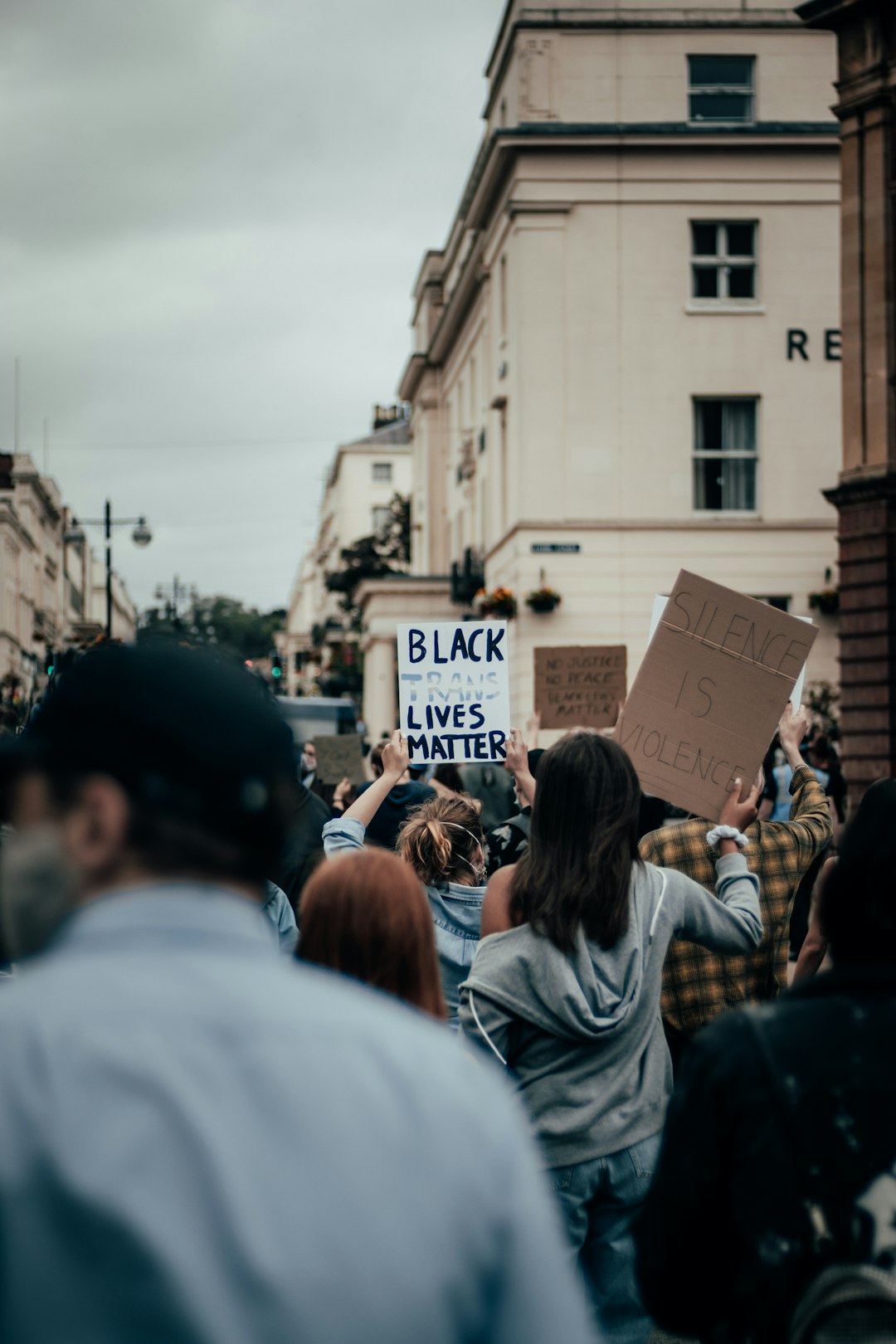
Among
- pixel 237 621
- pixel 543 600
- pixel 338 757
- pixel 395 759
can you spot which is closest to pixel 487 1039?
pixel 395 759

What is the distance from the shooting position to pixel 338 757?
15.4m

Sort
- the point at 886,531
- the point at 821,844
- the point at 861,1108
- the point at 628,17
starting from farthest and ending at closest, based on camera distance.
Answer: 1. the point at 628,17
2. the point at 886,531
3. the point at 821,844
4. the point at 861,1108

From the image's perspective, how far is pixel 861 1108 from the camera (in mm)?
2375

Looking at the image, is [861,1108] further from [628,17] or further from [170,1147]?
[628,17]

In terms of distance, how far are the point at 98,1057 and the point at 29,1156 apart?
108mm

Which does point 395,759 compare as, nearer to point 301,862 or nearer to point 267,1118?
point 301,862

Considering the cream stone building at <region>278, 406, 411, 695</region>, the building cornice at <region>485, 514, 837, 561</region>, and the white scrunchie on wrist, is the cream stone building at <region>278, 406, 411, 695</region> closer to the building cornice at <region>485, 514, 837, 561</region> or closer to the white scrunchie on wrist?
the building cornice at <region>485, 514, 837, 561</region>

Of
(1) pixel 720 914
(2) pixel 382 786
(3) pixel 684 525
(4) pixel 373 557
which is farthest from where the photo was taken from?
(4) pixel 373 557

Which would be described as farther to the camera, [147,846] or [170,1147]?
[147,846]

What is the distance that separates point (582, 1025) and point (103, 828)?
2403mm

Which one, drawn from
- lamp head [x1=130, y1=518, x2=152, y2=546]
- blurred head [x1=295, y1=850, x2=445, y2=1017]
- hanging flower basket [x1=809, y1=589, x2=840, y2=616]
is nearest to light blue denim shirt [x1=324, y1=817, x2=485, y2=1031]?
blurred head [x1=295, y1=850, x2=445, y2=1017]

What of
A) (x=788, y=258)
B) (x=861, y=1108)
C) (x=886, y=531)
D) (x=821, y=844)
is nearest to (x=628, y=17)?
(x=788, y=258)

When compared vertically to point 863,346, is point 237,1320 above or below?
below

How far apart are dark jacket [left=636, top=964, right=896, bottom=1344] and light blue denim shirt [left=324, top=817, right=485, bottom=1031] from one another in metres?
2.67
